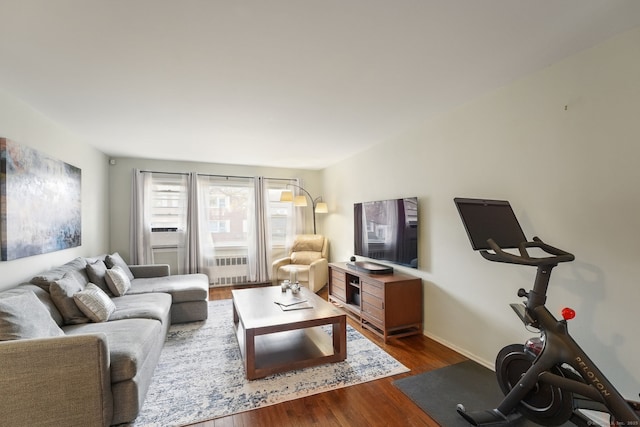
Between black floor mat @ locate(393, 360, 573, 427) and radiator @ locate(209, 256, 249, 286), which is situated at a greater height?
radiator @ locate(209, 256, 249, 286)

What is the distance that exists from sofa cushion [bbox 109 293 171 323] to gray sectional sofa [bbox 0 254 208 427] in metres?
0.02

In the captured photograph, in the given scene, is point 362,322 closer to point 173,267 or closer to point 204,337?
point 204,337

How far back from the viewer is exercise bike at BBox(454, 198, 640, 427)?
140 centimetres

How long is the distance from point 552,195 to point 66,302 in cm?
377

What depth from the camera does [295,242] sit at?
5508 mm

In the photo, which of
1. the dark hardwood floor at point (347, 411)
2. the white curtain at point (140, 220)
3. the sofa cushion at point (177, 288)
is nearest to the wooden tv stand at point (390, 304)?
the dark hardwood floor at point (347, 411)

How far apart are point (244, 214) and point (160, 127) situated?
2.46 meters

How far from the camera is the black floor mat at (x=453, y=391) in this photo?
1.86 m

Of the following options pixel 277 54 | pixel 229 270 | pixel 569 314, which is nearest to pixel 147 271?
pixel 229 270

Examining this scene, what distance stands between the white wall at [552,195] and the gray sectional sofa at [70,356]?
268cm

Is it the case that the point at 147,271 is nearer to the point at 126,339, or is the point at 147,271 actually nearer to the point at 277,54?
the point at 126,339

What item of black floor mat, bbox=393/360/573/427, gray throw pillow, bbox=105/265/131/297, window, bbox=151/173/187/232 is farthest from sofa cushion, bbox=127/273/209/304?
black floor mat, bbox=393/360/573/427

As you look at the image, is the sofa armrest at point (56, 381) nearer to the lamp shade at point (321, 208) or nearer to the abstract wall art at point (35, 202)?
the abstract wall art at point (35, 202)

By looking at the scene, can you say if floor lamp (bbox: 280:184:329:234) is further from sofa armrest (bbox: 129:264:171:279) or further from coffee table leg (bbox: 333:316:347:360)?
coffee table leg (bbox: 333:316:347:360)
